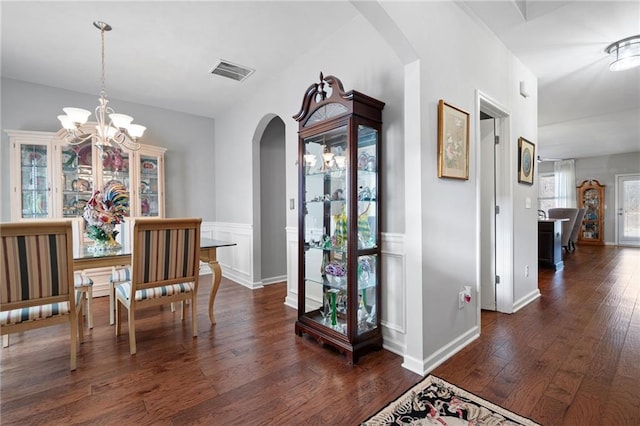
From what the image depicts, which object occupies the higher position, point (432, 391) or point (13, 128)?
point (13, 128)

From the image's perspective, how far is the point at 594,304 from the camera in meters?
3.29

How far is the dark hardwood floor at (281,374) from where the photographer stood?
1589 mm

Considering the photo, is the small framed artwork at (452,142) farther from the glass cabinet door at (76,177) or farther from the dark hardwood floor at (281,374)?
the glass cabinet door at (76,177)

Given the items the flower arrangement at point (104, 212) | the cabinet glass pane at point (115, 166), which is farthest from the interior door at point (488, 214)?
the cabinet glass pane at point (115, 166)

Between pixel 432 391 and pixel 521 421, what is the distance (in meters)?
0.44

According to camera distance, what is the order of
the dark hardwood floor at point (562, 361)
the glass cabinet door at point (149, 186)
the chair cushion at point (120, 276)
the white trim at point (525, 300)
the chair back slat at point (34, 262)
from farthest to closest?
the glass cabinet door at point (149, 186)
the white trim at point (525, 300)
the chair cushion at point (120, 276)
the chair back slat at point (34, 262)
the dark hardwood floor at point (562, 361)

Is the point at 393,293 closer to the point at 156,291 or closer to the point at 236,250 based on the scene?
the point at 156,291

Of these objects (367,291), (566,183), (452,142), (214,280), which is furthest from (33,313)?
(566,183)

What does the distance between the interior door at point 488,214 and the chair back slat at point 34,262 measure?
12.0 feet

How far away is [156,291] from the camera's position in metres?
2.38

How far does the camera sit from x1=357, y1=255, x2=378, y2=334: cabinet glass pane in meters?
2.27

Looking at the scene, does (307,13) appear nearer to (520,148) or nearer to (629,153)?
(520,148)

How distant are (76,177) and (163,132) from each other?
1.35 metres

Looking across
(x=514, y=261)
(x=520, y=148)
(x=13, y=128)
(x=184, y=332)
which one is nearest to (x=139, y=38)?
(x=13, y=128)
